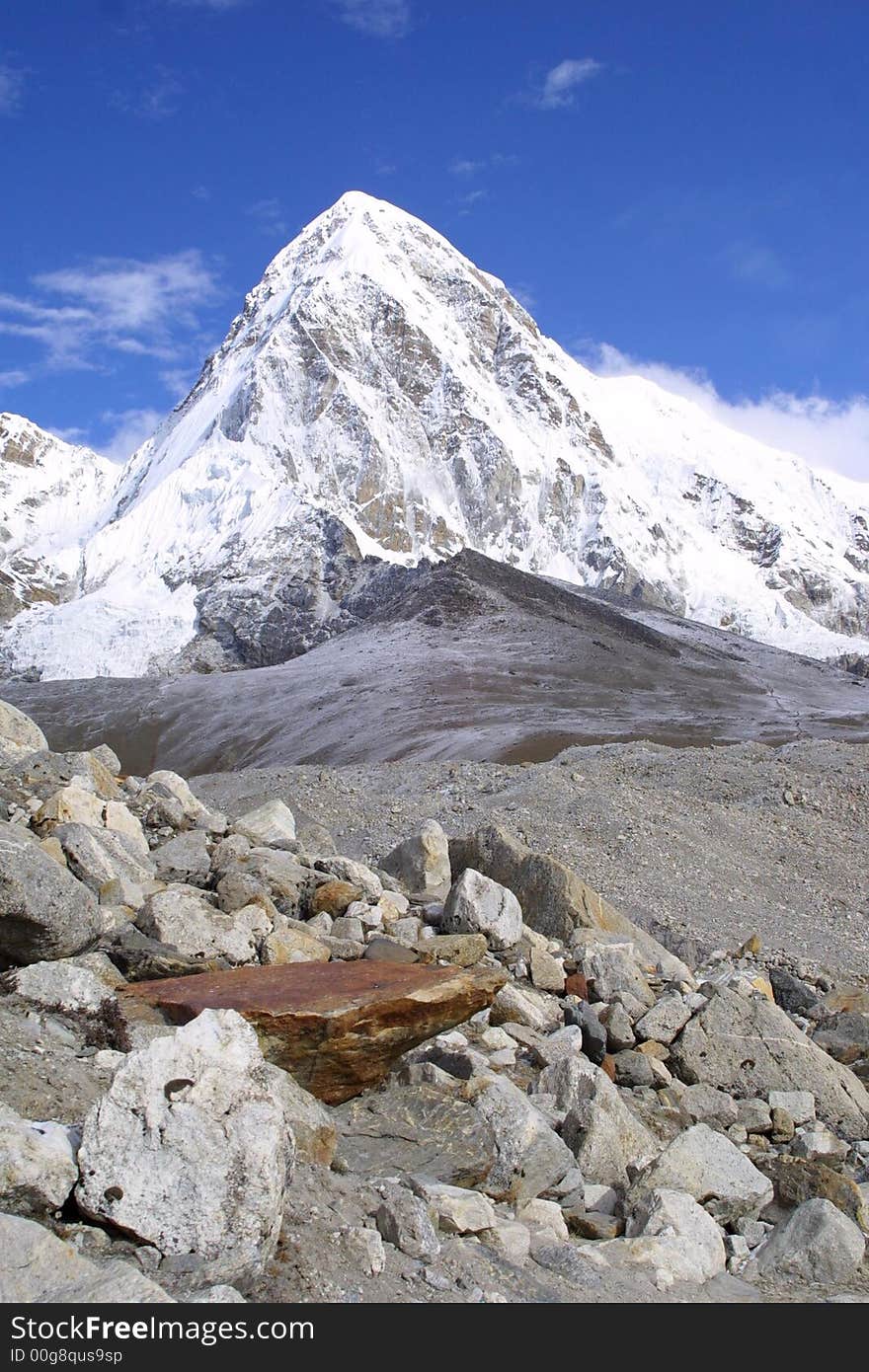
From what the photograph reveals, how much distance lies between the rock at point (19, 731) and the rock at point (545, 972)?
20.2 feet

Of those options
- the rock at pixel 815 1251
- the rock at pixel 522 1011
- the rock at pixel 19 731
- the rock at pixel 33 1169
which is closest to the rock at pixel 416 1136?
the rock at pixel 815 1251

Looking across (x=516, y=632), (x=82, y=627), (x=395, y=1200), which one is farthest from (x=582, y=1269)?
(x=82, y=627)

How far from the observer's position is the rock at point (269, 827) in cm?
1123

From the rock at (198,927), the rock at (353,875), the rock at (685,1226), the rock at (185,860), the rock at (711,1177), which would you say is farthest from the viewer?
the rock at (353,875)

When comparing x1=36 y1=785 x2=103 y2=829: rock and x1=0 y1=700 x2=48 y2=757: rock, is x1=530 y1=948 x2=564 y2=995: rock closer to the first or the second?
x1=36 y1=785 x2=103 y2=829: rock

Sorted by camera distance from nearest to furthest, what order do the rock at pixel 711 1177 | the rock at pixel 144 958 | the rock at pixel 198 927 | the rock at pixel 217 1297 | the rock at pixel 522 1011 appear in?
1. the rock at pixel 217 1297
2. the rock at pixel 711 1177
3. the rock at pixel 144 958
4. the rock at pixel 198 927
5. the rock at pixel 522 1011

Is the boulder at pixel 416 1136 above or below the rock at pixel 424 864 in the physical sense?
below

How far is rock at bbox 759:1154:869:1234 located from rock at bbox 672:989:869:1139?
1.70m

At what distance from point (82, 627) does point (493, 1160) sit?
523 ft

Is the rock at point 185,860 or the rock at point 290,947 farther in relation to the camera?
the rock at point 185,860

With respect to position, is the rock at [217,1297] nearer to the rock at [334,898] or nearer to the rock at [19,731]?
the rock at [334,898]

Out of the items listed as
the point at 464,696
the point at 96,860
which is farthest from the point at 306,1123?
the point at 464,696

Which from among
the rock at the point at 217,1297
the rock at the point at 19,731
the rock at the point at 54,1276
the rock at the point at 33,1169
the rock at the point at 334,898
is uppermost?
the rock at the point at 19,731

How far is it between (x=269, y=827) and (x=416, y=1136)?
6647mm
